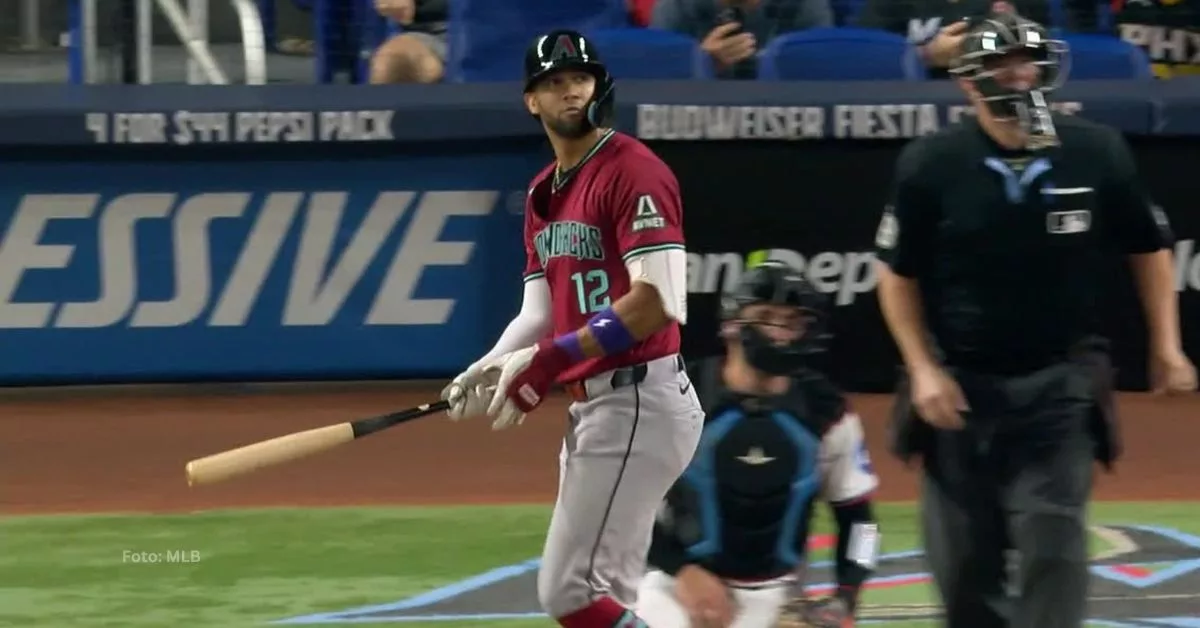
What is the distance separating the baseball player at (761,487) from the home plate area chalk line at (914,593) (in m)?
1.21

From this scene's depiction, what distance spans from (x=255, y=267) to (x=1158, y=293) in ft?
18.5

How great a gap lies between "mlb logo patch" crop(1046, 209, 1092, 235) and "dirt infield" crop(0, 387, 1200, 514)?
341cm

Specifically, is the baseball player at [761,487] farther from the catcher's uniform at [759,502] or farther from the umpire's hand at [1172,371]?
the umpire's hand at [1172,371]

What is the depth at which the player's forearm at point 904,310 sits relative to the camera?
490 centimetres

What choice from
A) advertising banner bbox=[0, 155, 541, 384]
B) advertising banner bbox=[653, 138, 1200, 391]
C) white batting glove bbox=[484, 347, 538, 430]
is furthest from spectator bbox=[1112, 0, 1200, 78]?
white batting glove bbox=[484, 347, 538, 430]

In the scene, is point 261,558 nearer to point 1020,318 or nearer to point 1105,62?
point 1020,318

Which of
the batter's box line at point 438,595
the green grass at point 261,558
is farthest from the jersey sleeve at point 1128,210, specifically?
the batter's box line at point 438,595

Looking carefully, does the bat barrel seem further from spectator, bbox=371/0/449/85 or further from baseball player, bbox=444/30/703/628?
spectator, bbox=371/0/449/85

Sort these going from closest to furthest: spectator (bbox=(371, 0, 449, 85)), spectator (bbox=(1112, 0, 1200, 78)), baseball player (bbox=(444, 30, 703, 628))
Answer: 1. baseball player (bbox=(444, 30, 703, 628))
2. spectator (bbox=(371, 0, 449, 85))
3. spectator (bbox=(1112, 0, 1200, 78))

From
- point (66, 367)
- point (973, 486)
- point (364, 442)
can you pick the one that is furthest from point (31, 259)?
point (973, 486)

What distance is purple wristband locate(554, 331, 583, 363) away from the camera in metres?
4.82

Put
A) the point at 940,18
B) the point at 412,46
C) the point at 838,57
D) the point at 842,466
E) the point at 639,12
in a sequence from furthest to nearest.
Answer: the point at 639,12 < the point at 940,18 < the point at 838,57 < the point at 412,46 < the point at 842,466

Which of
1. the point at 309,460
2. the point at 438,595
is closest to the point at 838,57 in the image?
the point at 309,460

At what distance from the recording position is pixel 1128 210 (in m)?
4.81
